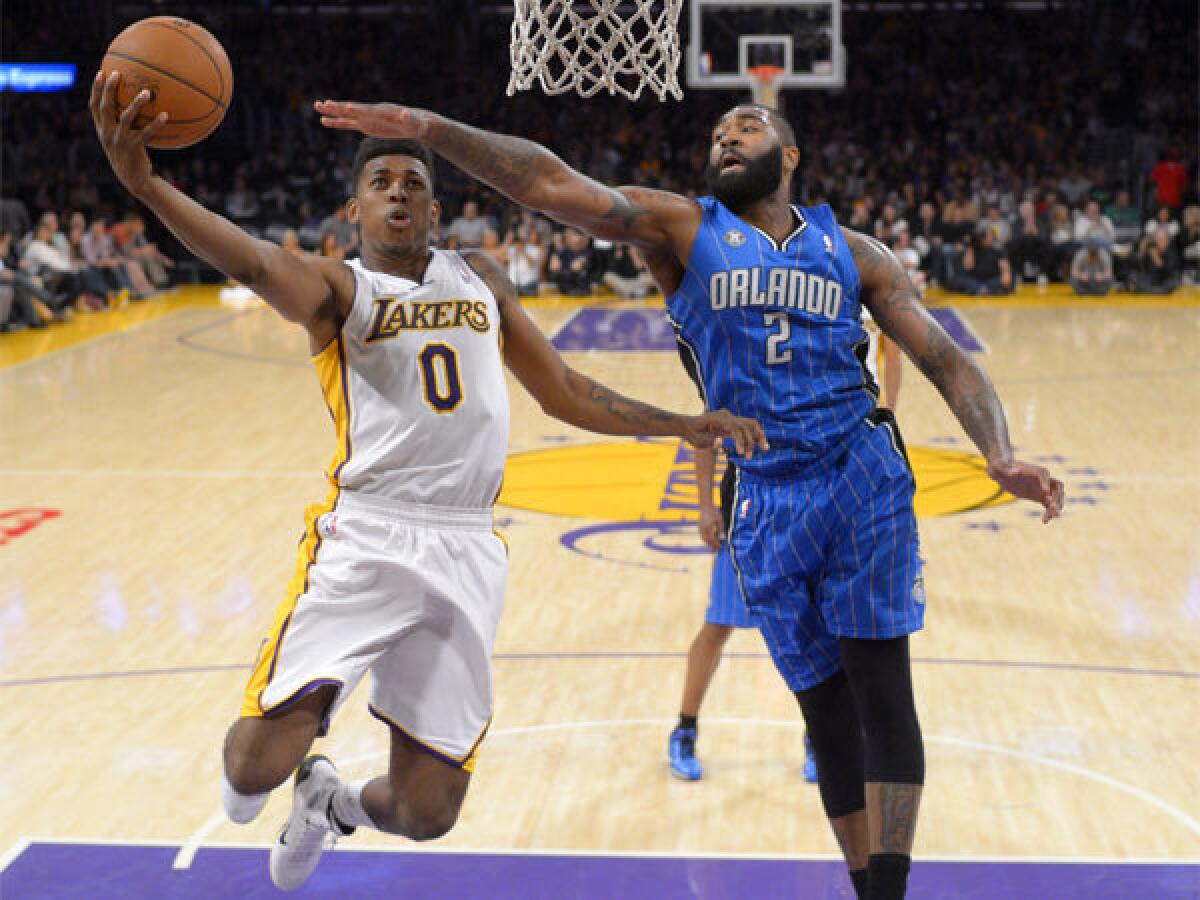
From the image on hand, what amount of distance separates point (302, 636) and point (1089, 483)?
21.7 ft

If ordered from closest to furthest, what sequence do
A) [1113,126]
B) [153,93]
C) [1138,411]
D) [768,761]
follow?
[153,93]
[768,761]
[1138,411]
[1113,126]

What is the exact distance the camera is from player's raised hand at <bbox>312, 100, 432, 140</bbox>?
10.6 feet

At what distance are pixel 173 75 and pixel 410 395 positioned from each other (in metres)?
0.92

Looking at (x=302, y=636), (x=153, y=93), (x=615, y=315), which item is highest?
(x=153, y=93)

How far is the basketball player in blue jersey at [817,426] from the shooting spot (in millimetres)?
3746

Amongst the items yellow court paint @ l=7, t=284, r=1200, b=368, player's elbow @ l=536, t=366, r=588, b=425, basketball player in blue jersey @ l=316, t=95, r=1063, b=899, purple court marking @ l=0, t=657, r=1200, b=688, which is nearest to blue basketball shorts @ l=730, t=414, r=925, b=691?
basketball player in blue jersey @ l=316, t=95, r=1063, b=899

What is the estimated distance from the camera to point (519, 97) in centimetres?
2684

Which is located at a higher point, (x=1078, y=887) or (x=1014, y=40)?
(x=1014, y=40)

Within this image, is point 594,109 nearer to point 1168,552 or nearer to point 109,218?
point 109,218

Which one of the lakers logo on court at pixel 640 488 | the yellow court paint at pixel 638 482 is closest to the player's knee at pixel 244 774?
the lakers logo on court at pixel 640 488

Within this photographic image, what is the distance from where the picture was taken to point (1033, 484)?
3.47 meters

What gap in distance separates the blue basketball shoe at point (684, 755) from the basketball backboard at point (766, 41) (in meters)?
8.85

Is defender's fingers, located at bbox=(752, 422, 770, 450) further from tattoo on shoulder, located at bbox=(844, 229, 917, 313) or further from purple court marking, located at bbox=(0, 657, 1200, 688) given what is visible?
purple court marking, located at bbox=(0, 657, 1200, 688)

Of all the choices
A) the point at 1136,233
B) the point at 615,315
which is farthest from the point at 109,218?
the point at 1136,233
